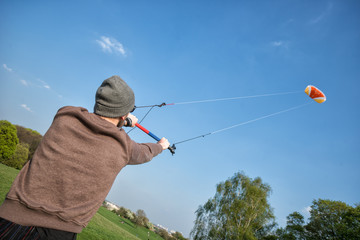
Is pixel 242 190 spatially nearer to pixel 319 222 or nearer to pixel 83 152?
pixel 319 222

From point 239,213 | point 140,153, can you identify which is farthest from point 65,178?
point 239,213

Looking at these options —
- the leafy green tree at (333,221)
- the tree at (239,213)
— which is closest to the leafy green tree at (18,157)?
the tree at (239,213)

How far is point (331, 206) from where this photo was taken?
2609 cm

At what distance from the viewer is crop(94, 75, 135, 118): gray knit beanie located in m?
1.43

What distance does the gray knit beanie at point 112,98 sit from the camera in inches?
56.3

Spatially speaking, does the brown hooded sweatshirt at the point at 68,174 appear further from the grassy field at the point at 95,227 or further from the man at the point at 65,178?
the grassy field at the point at 95,227

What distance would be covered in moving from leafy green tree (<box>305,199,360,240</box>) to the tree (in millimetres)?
5126

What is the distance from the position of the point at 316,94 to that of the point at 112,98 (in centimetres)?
1194

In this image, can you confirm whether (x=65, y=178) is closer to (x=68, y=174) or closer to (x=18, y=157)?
(x=68, y=174)

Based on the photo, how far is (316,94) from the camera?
34.8ft

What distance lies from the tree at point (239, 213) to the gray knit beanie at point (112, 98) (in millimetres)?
27700

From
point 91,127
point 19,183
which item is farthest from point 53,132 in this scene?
point 19,183

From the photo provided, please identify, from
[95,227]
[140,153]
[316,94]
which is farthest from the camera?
[95,227]

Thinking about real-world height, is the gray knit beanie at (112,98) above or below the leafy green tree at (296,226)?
below
